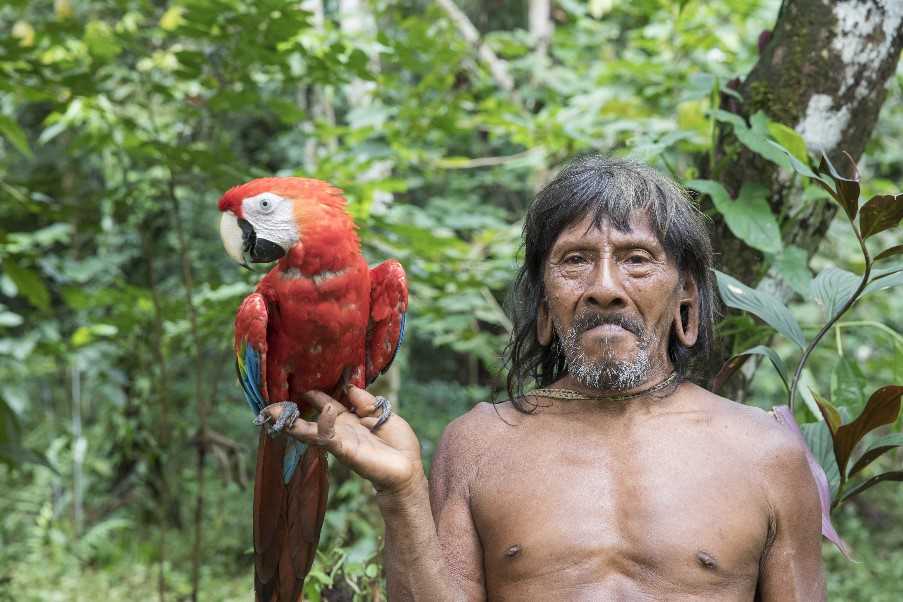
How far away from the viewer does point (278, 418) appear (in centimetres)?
175

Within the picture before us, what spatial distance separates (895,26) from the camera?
2.30 m

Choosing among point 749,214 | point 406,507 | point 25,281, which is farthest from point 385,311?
point 25,281

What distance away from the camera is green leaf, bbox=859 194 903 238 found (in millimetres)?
1650

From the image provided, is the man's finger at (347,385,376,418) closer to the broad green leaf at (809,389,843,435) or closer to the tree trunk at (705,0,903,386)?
the broad green leaf at (809,389,843,435)

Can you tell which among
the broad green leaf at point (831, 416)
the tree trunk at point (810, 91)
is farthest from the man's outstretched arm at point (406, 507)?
the tree trunk at point (810, 91)

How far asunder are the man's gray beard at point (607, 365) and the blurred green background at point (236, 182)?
344 mm

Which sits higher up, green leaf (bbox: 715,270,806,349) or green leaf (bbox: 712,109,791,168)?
green leaf (bbox: 712,109,791,168)

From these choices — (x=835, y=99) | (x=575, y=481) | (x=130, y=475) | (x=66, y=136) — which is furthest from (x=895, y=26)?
(x=130, y=475)

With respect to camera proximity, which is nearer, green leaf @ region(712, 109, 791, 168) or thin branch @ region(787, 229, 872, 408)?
thin branch @ region(787, 229, 872, 408)

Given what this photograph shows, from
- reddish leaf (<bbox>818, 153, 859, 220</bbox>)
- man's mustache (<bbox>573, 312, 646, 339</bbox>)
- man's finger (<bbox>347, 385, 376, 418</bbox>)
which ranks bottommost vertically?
man's finger (<bbox>347, 385, 376, 418</bbox>)

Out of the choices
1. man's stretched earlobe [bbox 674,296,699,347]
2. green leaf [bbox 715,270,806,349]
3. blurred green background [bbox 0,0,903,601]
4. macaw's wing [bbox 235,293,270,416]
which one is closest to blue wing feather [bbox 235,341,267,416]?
macaw's wing [bbox 235,293,270,416]

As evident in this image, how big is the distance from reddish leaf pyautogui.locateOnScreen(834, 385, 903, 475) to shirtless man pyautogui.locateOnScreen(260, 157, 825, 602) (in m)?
0.20

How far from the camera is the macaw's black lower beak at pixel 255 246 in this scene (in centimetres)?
183

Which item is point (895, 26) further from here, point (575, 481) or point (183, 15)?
point (183, 15)
